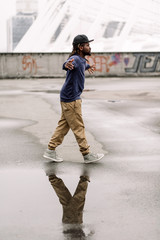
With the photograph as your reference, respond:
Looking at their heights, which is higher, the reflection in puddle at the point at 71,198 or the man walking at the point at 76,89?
the man walking at the point at 76,89

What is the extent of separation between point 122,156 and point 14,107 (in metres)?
6.90

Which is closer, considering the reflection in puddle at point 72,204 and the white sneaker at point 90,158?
the reflection in puddle at point 72,204

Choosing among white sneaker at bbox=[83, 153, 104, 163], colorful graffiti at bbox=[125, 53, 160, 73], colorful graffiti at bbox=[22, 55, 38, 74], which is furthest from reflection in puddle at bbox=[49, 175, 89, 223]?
colorful graffiti at bbox=[125, 53, 160, 73]

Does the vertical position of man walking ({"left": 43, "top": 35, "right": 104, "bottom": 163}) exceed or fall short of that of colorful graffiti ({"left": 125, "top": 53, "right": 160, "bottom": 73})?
it exceeds it

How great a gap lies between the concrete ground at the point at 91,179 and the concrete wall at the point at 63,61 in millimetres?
16596

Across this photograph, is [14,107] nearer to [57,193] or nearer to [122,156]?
[122,156]

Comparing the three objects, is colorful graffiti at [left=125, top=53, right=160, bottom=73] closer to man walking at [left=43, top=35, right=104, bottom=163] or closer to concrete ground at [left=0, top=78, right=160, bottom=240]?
concrete ground at [left=0, top=78, right=160, bottom=240]

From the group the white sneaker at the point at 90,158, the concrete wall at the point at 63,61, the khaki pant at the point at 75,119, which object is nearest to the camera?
the khaki pant at the point at 75,119

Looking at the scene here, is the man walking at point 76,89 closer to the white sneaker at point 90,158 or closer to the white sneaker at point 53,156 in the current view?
the white sneaker at point 90,158

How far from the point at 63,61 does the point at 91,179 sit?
22573 millimetres

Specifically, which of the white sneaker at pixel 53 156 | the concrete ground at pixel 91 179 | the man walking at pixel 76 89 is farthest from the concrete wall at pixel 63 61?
the man walking at pixel 76 89

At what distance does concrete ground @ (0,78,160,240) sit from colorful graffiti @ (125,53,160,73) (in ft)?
56.5

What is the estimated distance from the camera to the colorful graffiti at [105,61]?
1059 inches

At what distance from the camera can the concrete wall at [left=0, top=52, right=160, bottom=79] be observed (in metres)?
26.8
